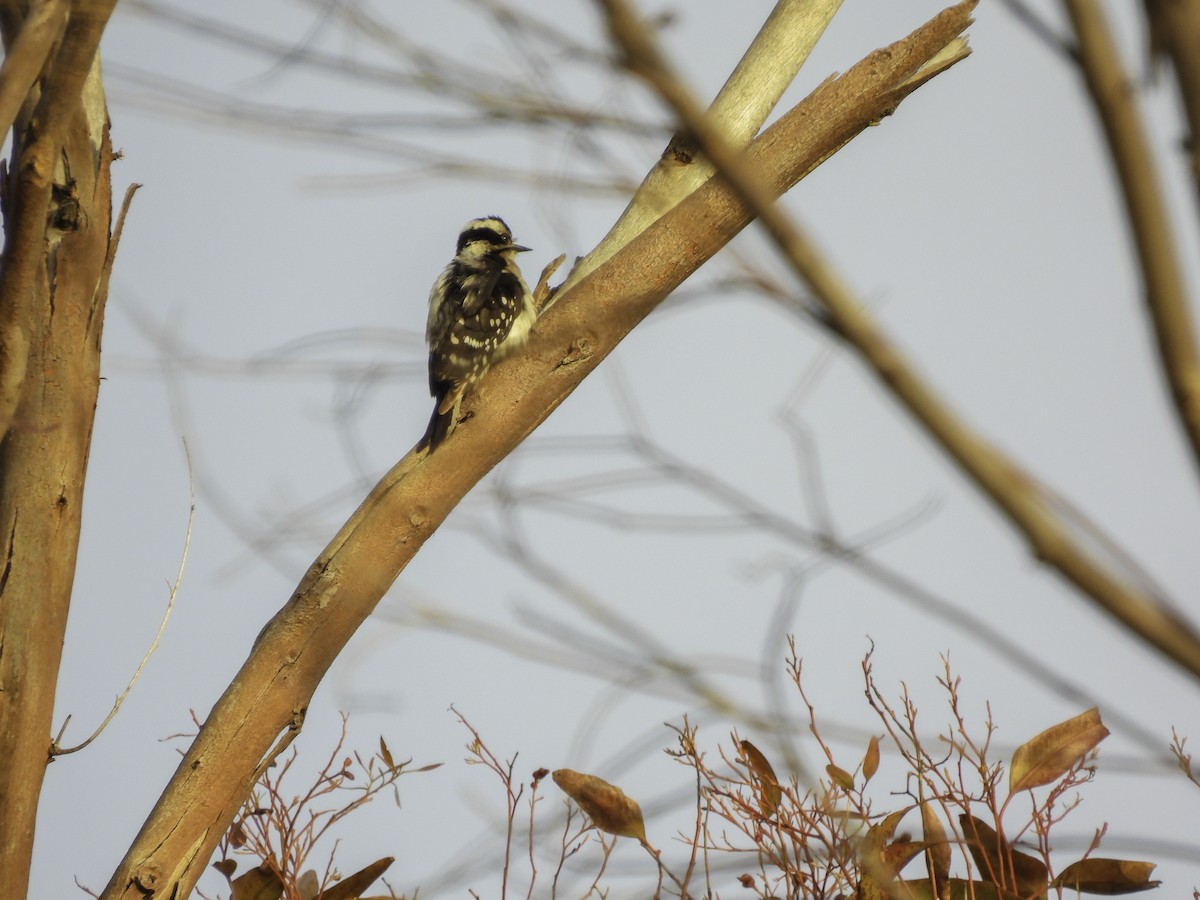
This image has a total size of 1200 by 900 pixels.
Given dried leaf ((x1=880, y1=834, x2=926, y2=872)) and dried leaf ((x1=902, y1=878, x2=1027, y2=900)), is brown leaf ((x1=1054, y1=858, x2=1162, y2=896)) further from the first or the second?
dried leaf ((x1=880, y1=834, x2=926, y2=872))

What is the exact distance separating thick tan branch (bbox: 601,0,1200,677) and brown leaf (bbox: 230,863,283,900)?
2106mm

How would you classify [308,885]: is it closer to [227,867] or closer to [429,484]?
[227,867]

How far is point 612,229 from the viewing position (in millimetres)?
3672

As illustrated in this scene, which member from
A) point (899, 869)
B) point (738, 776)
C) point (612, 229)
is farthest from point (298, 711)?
point (612, 229)

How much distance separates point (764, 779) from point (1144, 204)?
5.48 feet

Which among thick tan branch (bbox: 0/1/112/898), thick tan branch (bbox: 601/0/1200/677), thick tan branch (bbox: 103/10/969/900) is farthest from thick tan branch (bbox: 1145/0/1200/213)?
thick tan branch (bbox: 0/1/112/898)

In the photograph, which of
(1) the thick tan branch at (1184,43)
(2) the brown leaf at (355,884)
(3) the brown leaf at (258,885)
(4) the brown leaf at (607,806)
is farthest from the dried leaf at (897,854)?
(1) the thick tan branch at (1184,43)

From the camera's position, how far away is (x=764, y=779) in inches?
87.2

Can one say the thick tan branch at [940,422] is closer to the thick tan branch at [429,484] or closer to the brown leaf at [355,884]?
the thick tan branch at [429,484]

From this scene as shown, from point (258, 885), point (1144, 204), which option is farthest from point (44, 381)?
point (1144, 204)

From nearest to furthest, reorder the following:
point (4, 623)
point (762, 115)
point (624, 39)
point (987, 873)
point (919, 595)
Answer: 1. point (624, 39)
2. point (919, 595)
3. point (987, 873)
4. point (4, 623)
5. point (762, 115)

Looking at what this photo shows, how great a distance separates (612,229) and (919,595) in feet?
9.52

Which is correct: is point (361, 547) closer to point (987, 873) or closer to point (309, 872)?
A: point (309, 872)

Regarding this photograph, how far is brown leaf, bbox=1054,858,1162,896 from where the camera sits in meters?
1.99
